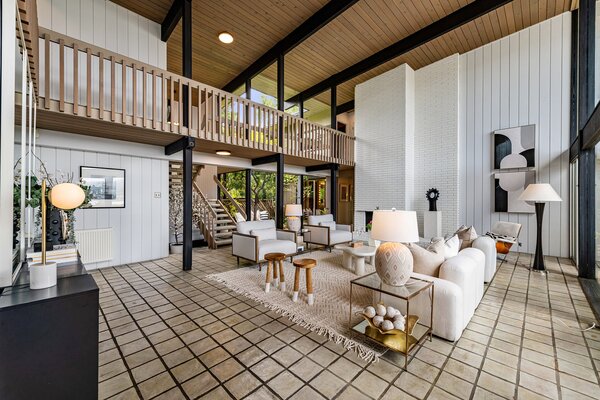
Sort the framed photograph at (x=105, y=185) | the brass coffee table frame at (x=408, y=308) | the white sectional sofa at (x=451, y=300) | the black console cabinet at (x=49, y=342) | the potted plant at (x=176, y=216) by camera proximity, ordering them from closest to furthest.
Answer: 1. the black console cabinet at (x=49, y=342)
2. the brass coffee table frame at (x=408, y=308)
3. the white sectional sofa at (x=451, y=300)
4. the framed photograph at (x=105, y=185)
5. the potted plant at (x=176, y=216)

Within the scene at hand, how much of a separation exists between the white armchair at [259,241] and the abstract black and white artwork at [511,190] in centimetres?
494

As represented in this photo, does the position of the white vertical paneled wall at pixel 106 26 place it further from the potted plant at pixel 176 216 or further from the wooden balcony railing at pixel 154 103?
the potted plant at pixel 176 216

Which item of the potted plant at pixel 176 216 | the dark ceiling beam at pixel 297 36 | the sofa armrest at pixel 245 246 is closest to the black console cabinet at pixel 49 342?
the sofa armrest at pixel 245 246

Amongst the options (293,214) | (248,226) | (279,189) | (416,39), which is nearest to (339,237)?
(293,214)

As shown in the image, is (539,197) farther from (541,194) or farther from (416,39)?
(416,39)

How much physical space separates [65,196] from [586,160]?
20.7ft

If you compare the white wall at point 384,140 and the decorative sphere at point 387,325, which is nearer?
the decorative sphere at point 387,325

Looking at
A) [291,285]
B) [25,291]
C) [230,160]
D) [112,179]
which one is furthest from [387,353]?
[230,160]

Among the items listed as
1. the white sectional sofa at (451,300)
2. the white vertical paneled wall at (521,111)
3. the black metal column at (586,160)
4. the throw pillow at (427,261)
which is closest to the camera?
the white sectional sofa at (451,300)

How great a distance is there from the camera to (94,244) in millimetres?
4469

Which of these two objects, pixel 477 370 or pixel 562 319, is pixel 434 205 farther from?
pixel 477 370

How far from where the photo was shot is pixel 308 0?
4.91m

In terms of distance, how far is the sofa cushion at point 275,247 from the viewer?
4.42 m

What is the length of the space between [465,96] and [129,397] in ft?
27.1
